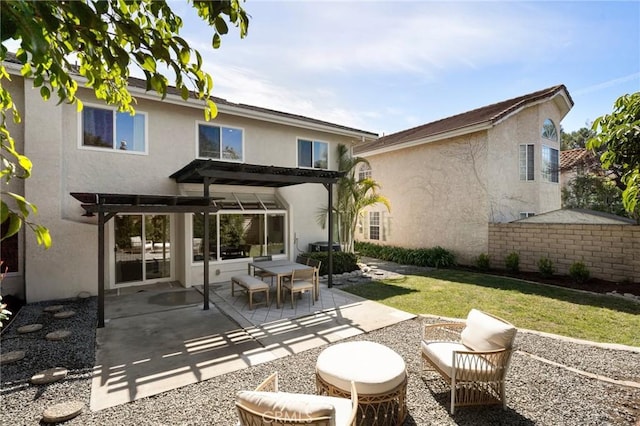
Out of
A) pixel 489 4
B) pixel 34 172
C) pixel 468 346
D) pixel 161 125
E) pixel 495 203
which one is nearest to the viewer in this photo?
pixel 468 346

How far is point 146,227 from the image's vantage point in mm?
13562

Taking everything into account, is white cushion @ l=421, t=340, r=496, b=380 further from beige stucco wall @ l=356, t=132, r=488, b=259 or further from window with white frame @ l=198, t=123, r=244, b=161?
beige stucco wall @ l=356, t=132, r=488, b=259

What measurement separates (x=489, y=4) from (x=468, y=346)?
341 inches

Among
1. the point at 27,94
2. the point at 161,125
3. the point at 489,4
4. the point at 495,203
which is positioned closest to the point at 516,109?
the point at 495,203

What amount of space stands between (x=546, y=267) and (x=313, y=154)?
Answer: 13.1m

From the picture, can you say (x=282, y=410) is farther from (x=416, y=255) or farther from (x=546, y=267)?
(x=416, y=255)

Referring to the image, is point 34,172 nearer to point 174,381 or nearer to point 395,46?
point 174,381

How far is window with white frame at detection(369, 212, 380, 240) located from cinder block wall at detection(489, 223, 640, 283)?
841cm

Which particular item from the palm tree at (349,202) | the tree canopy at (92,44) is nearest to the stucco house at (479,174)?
the palm tree at (349,202)

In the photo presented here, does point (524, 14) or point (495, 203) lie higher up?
point (524, 14)

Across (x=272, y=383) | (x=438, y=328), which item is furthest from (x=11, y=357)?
(x=438, y=328)

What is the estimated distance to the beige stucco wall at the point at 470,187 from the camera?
18.0m

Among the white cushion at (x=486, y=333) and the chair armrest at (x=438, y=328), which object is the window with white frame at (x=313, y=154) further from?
the white cushion at (x=486, y=333)

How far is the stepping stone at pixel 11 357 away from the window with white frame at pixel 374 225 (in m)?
20.6
